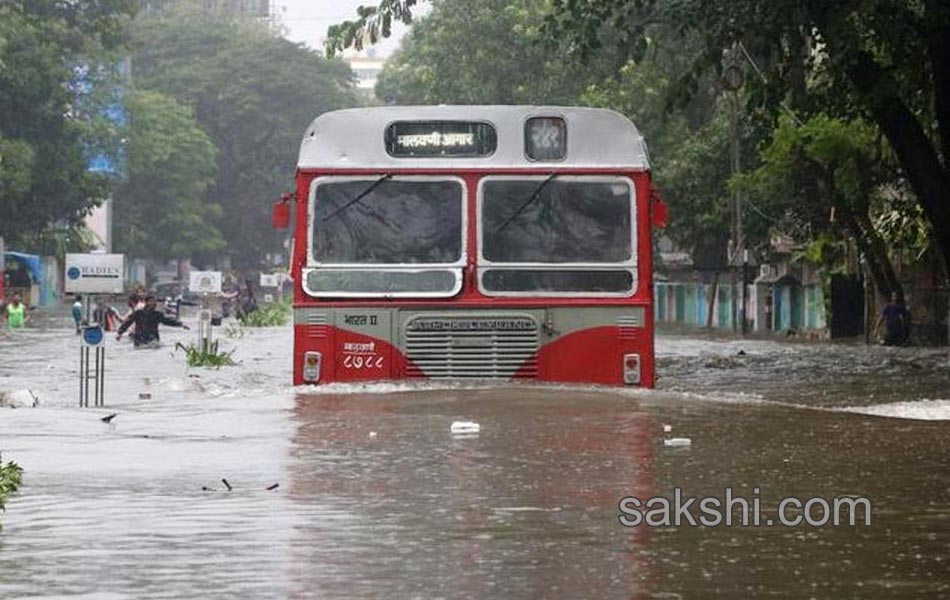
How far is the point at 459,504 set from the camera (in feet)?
31.7

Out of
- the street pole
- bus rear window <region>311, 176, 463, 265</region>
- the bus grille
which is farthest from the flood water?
the street pole

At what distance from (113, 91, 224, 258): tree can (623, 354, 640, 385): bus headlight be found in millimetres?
79944

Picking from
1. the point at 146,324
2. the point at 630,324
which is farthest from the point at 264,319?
the point at 630,324

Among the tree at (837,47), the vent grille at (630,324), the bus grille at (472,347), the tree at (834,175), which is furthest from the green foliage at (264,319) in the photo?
the vent grille at (630,324)

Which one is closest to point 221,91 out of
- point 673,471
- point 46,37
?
point 46,37

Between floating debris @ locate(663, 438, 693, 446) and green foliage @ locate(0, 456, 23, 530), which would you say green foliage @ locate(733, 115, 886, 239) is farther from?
green foliage @ locate(0, 456, 23, 530)

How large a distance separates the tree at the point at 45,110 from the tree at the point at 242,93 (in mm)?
34954

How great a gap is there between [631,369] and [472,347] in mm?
1335

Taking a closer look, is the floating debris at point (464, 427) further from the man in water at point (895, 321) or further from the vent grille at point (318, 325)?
the man in water at point (895, 321)

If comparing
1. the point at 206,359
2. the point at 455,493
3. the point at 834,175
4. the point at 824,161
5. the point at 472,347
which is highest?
the point at 824,161

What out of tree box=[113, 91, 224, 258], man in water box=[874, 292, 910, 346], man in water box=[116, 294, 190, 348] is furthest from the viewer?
tree box=[113, 91, 224, 258]

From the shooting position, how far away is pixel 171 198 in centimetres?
10350

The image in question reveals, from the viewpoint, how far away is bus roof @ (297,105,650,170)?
57.1 feet

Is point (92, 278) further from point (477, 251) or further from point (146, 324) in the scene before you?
point (146, 324)
